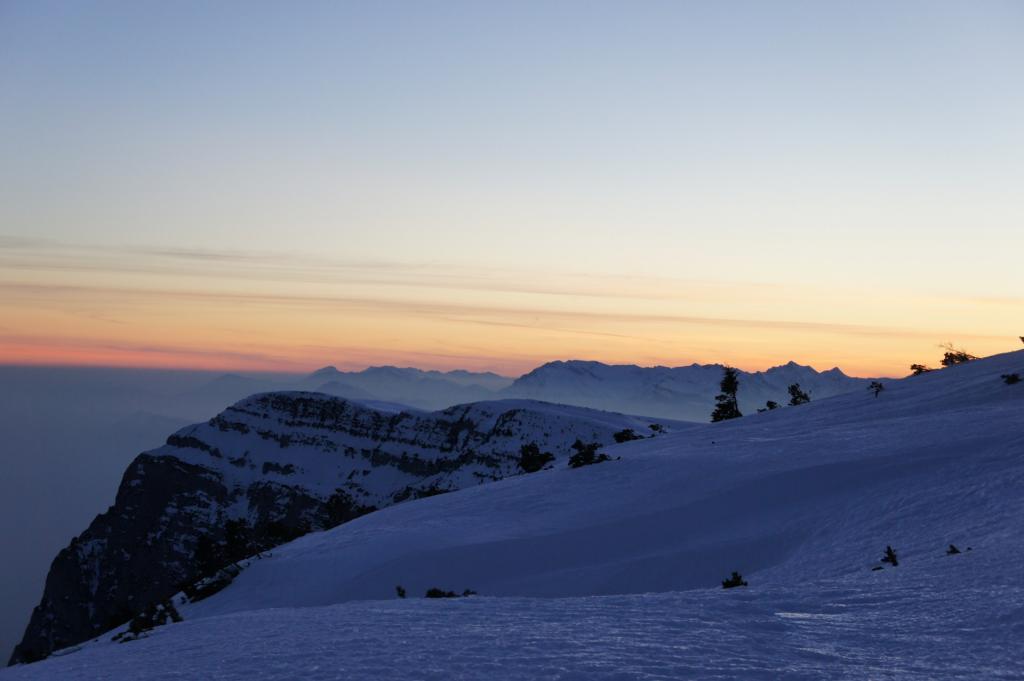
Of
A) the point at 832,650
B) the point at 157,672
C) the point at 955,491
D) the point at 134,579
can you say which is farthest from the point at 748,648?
the point at 134,579

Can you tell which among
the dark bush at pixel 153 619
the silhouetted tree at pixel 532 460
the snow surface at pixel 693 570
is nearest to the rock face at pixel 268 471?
the silhouetted tree at pixel 532 460

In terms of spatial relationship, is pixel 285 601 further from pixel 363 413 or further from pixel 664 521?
pixel 363 413

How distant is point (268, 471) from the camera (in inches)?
6673

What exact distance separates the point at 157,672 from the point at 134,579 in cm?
16410

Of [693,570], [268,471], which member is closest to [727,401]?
[693,570]

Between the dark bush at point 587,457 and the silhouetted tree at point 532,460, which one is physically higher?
the dark bush at point 587,457

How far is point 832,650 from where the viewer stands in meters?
5.79

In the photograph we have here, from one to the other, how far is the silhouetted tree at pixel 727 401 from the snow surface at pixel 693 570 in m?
21.2

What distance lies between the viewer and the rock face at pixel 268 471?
142750 mm

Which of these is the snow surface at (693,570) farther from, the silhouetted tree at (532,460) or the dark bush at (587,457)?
the silhouetted tree at (532,460)

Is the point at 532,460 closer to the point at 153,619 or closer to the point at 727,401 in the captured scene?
the point at 153,619

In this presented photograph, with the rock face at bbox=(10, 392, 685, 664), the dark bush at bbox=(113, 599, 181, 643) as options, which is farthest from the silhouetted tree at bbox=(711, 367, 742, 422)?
the rock face at bbox=(10, 392, 685, 664)

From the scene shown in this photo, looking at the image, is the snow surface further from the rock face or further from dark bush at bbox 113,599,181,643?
the rock face

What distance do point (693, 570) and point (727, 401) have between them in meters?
33.5
